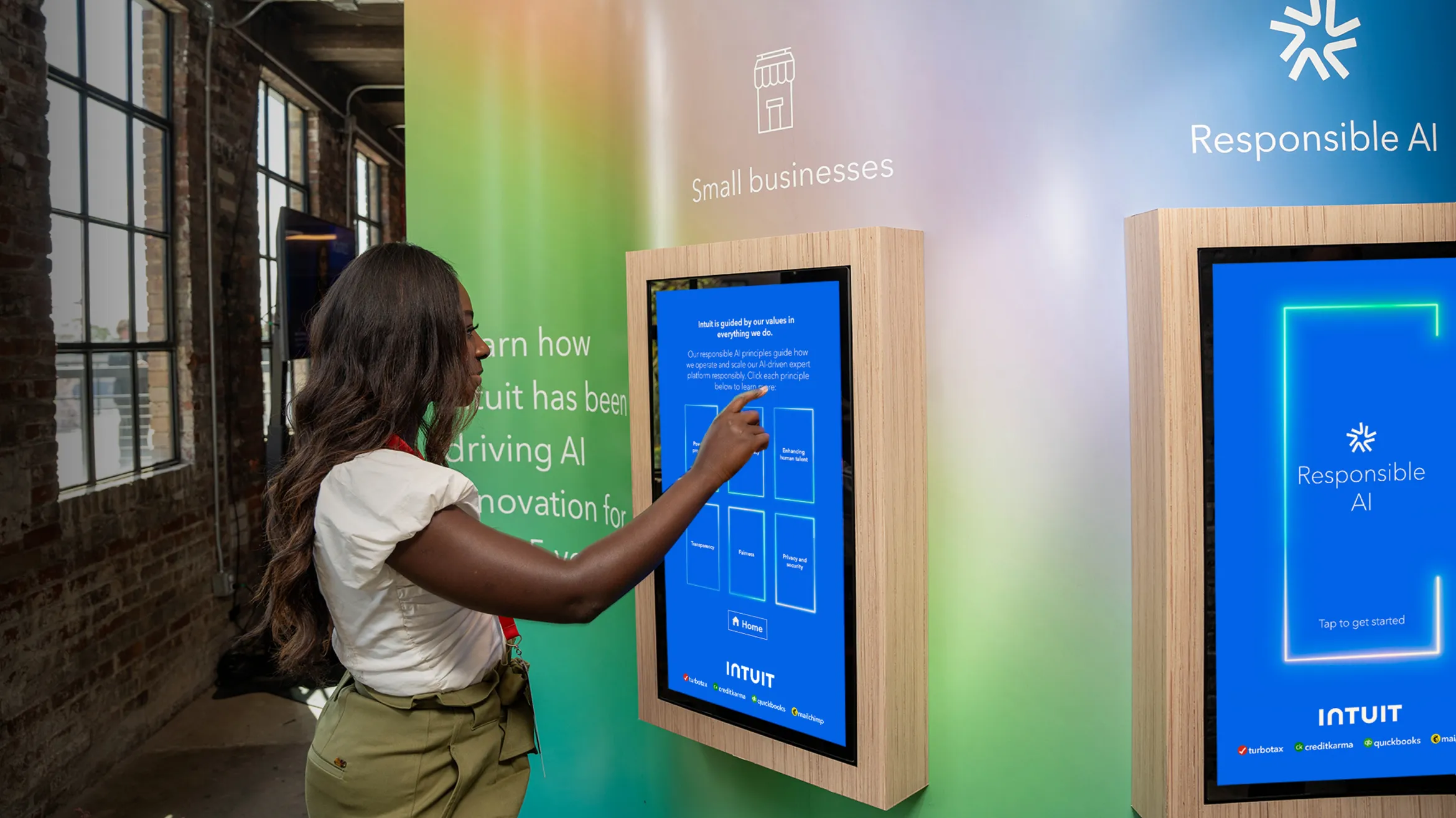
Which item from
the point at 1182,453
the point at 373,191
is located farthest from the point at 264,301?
the point at 1182,453

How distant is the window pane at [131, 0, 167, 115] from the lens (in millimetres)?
4926

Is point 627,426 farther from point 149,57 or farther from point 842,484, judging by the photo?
point 149,57

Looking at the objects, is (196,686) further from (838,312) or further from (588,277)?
(838,312)

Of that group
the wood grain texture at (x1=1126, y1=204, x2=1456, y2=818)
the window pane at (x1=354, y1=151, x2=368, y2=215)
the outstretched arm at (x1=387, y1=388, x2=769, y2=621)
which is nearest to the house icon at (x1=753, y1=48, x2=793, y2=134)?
the wood grain texture at (x1=1126, y1=204, x2=1456, y2=818)

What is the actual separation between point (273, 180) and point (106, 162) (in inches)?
87.0

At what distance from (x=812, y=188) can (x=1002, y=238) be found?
41cm

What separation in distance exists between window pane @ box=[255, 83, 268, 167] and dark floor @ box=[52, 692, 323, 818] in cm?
360

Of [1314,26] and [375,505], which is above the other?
[1314,26]

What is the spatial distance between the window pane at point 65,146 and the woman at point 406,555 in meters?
3.65

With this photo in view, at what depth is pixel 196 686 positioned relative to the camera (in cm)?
530

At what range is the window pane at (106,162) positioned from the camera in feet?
14.7

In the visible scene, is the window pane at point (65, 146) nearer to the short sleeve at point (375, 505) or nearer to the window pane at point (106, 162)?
the window pane at point (106, 162)

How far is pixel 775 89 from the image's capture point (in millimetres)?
2027

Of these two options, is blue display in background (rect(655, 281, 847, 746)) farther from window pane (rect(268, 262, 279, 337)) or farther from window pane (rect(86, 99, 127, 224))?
window pane (rect(268, 262, 279, 337))
